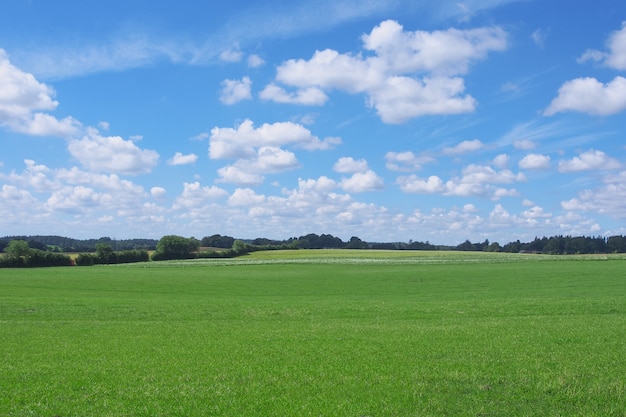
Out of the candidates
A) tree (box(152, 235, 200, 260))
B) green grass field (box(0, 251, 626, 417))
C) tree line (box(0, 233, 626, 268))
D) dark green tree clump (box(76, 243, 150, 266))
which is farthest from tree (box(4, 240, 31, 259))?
green grass field (box(0, 251, 626, 417))

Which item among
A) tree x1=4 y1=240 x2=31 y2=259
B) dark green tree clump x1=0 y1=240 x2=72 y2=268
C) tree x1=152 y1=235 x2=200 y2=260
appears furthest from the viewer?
tree x1=152 y1=235 x2=200 y2=260

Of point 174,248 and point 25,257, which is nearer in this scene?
point 25,257

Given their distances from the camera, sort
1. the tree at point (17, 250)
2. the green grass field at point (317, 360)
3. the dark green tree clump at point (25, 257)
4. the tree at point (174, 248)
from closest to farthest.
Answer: the green grass field at point (317, 360), the dark green tree clump at point (25, 257), the tree at point (17, 250), the tree at point (174, 248)

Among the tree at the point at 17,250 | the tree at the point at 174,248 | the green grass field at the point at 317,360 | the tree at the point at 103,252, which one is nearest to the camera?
the green grass field at the point at 317,360

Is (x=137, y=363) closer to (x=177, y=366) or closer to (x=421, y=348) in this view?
(x=177, y=366)

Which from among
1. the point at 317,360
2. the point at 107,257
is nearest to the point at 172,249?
the point at 107,257

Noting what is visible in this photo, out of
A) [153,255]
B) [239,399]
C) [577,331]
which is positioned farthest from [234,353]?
[153,255]

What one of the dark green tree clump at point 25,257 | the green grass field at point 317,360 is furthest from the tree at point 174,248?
the green grass field at point 317,360

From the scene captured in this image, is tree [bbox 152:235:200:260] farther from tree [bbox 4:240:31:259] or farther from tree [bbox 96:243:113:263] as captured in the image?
tree [bbox 4:240:31:259]

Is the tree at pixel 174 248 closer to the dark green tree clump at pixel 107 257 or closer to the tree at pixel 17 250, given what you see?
the dark green tree clump at pixel 107 257

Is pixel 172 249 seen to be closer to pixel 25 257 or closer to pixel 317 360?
pixel 25 257

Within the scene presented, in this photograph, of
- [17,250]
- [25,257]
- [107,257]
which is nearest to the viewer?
[17,250]

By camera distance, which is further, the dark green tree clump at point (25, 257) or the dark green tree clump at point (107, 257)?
the dark green tree clump at point (107, 257)

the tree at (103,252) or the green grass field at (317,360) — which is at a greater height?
the tree at (103,252)
